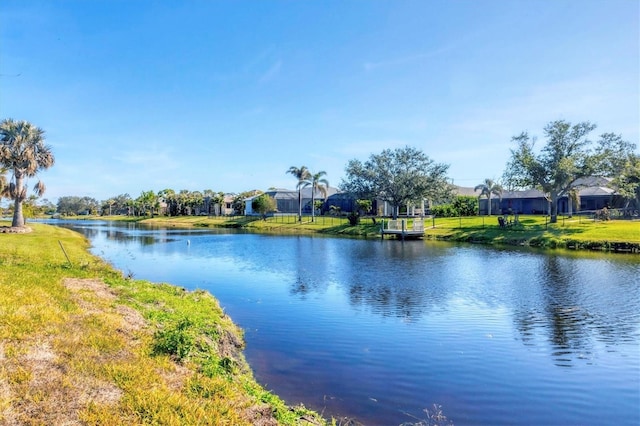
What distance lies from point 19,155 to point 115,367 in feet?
150

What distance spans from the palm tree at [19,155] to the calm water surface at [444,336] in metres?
22.9

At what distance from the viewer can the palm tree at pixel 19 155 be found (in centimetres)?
4159

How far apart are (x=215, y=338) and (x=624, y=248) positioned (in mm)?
39240

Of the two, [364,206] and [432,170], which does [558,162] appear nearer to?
[432,170]

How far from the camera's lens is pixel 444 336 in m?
13.3

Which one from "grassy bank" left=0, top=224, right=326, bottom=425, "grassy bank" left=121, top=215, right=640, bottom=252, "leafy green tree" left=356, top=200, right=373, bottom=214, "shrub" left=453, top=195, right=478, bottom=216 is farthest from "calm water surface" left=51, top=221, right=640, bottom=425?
"leafy green tree" left=356, top=200, right=373, bottom=214

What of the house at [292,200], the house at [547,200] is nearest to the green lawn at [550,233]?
the house at [547,200]

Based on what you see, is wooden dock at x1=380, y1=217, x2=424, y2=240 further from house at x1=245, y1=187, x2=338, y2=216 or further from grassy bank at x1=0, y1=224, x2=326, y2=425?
grassy bank at x1=0, y1=224, x2=326, y2=425

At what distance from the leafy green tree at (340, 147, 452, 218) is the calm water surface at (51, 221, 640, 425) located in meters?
33.0

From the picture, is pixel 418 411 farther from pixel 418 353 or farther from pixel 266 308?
pixel 266 308

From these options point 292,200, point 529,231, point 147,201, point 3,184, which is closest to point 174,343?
point 3,184

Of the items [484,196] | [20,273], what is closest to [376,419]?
[20,273]

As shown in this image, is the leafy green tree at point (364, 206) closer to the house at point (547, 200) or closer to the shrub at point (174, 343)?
the house at point (547, 200)

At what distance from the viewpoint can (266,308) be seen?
1694 cm
